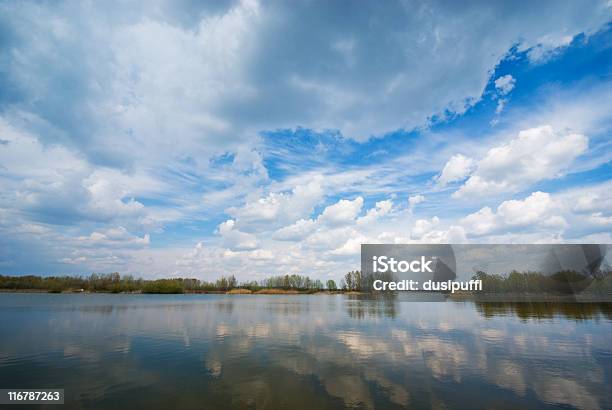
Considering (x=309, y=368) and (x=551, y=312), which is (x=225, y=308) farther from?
(x=551, y=312)

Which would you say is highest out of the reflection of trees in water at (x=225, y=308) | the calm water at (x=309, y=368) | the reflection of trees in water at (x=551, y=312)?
the calm water at (x=309, y=368)

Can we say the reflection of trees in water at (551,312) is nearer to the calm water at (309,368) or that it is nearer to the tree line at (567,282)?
the calm water at (309,368)

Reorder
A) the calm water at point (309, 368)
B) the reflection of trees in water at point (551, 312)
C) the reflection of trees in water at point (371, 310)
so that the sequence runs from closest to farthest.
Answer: the calm water at point (309, 368), the reflection of trees in water at point (551, 312), the reflection of trees in water at point (371, 310)

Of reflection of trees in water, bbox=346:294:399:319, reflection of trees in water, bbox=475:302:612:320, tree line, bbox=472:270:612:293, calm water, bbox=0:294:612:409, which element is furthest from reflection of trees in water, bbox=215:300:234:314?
tree line, bbox=472:270:612:293

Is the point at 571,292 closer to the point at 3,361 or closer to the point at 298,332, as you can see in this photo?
the point at 298,332

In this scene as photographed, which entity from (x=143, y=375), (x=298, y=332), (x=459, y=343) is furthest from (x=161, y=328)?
(x=459, y=343)

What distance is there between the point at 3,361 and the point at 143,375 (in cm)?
1379

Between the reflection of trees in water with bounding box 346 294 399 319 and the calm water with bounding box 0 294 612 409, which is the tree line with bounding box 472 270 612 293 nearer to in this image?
the reflection of trees in water with bounding box 346 294 399 319

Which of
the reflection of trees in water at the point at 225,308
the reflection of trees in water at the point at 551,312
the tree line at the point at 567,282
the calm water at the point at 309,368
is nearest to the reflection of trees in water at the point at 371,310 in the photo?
the reflection of trees in water at the point at 551,312

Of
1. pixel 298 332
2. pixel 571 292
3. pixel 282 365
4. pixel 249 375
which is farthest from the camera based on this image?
pixel 571 292

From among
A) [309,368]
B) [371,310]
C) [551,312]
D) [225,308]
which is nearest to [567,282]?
[551,312]

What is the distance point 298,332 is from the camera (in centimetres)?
4234

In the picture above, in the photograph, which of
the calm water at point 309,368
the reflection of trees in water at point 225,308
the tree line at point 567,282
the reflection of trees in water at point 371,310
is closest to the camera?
the calm water at point 309,368

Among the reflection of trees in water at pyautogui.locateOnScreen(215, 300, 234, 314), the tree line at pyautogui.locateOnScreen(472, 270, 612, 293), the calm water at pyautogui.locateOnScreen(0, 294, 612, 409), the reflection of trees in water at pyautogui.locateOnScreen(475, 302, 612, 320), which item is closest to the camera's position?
the calm water at pyautogui.locateOnScreen(0, 294, 612, 409)
